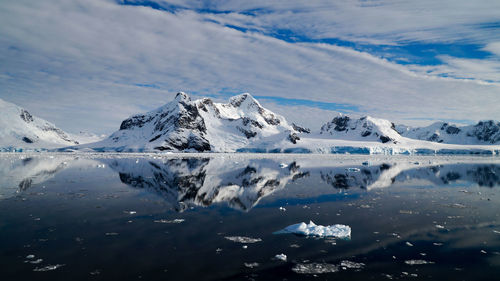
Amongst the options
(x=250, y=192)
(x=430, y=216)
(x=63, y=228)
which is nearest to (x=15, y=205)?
(x=63, y=228)

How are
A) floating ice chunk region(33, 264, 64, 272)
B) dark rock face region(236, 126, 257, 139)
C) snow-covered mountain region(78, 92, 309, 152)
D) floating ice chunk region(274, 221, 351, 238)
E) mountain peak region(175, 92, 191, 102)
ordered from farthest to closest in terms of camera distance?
dark rock face region(236, 126, 257, 139), mountain peak region(175, 92, 191, 102), snow-covered mountain region(78, 92, 309, 152), floating ice chunk region(274, 221, 351, 238), floating ice chunk region(33, 264, 64, 272)

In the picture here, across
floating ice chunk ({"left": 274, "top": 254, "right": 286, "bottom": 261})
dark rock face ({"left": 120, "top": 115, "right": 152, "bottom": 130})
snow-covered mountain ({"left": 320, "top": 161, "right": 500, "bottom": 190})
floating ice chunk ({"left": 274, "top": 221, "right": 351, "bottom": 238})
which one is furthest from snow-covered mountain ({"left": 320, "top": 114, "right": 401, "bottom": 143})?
floating ice chunk ({"left": 274, "top": 254, "right": 286, "bottom": 261})

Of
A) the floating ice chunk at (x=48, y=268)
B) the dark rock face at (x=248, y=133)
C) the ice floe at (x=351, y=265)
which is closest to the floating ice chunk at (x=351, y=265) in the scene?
the ice floe at (x=351, y=265)

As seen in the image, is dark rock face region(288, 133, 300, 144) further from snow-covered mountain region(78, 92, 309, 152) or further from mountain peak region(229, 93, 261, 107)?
mountain peak region(229, 93, 261, 107)

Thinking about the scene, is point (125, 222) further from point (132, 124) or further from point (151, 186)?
point (132, 124)

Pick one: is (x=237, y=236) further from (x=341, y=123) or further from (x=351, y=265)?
(x=341, y=123)

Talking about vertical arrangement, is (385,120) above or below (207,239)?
above

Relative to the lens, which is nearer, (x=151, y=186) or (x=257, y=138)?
(x=151, y=186)
